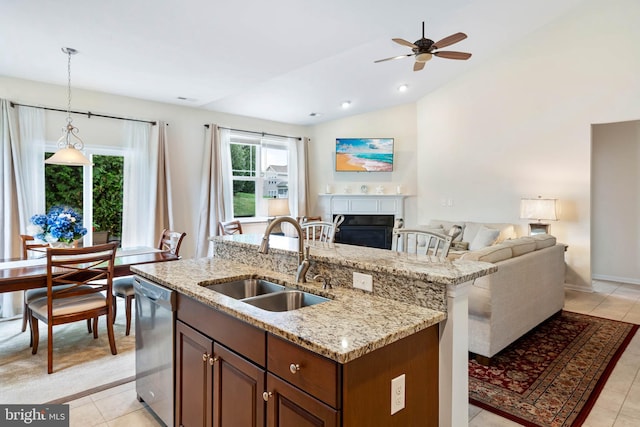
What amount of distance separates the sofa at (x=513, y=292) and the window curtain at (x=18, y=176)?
15.4 ft

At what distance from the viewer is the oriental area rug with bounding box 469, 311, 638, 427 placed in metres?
2.27

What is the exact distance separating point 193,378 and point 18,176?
3.79 meters

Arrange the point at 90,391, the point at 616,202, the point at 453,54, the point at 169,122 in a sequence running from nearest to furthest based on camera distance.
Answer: the point at 90,391 → the point at 453,54 → the point at 169,122 → the point at 616,202

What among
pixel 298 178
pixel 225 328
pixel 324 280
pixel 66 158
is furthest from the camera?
pixel 298 178

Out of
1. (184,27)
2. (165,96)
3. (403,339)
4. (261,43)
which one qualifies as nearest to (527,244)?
(403,339)

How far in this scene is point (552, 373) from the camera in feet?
8.99

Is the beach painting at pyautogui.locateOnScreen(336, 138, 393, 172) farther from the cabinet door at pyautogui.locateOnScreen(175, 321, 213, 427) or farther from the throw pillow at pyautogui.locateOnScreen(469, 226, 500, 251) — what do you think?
the cabinet door at pyautogui.locateOnScreen(175, 321, 213, 427)

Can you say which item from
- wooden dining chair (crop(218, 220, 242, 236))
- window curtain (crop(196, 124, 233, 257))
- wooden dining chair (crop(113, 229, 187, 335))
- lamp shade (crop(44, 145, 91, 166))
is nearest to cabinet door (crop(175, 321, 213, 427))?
wooden dining chair (crop(113, 229, 187, 335))

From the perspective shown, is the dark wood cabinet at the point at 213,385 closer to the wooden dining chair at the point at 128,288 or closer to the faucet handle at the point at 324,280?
the faucet handle at the point at 324,280

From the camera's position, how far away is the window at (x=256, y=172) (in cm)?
646

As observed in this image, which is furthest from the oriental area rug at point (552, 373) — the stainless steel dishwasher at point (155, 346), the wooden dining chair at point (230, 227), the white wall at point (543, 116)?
the wooden dining chair at point (230, 227)

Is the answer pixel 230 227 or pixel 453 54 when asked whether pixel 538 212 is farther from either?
pixel 230 227

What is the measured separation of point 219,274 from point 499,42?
542cm

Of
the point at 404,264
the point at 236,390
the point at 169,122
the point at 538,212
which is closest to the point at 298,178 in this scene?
the point at 169,122
